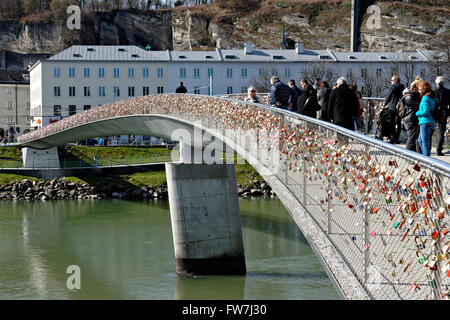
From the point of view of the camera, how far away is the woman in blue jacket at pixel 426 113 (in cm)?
1111

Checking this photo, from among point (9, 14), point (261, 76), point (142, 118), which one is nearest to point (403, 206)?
point (142, 118)

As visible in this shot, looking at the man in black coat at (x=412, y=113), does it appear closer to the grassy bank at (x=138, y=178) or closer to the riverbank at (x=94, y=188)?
the riverbank at (x=94, y=188)

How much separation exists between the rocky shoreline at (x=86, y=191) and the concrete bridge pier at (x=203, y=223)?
2320 centimetres

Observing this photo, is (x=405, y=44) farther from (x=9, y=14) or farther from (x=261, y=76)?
(x=9, y=14)

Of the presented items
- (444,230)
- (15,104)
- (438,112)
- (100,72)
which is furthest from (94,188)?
(444,230)

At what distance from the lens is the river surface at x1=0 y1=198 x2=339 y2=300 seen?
1944 cm

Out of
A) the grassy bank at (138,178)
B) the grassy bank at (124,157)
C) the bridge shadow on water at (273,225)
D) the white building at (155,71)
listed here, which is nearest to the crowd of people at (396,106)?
the bridge shadow on water at (273,225)

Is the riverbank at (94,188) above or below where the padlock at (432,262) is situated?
below

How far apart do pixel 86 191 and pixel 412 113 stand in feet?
119

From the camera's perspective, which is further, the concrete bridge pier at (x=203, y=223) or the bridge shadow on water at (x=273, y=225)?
the bridge shadow on water at (x=273, y=225)

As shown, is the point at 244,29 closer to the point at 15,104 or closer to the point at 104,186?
the point at 15,104

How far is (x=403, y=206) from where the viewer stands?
18.5 ft
